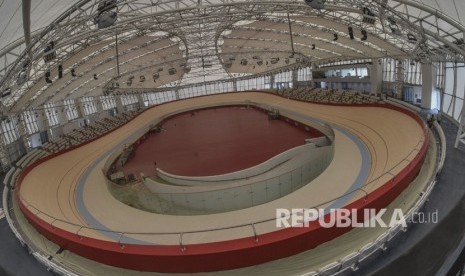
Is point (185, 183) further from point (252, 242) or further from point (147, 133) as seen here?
point (147, 133)

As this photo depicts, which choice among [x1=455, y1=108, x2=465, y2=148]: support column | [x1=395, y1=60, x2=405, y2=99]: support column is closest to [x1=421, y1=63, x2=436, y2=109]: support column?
[x1=395, y1=60, x2=405, y2=99]: support column

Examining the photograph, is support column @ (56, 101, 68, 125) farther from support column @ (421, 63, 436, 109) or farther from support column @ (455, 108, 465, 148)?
support column @ (455, 108, 465, 148)

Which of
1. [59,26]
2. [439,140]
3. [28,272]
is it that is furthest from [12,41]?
[439,140]

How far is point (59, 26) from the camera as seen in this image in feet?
66.8

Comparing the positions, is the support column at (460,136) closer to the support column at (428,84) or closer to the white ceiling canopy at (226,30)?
the white ceiling canopy at (226,30)

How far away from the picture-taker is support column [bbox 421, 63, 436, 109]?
1010 inches

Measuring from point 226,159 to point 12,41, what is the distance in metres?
15.4

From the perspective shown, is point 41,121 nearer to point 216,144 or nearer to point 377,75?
point 216,144

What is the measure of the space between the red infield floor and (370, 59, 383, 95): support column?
13.8 m

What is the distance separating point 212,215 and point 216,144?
15.0m

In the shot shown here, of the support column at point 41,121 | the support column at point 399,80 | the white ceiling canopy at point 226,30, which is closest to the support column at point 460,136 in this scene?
the white ceiling canopy at point 226,30

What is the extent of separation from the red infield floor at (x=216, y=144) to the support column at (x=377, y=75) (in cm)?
1379

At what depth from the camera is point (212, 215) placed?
406 inches

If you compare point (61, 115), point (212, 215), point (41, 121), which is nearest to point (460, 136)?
point (212, 215)
